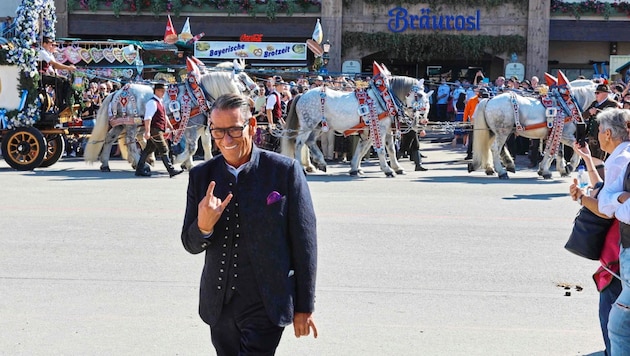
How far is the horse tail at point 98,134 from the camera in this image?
1884cm

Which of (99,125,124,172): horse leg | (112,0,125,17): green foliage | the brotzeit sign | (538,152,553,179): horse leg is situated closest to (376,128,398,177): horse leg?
(538,152,553,179): horse leg

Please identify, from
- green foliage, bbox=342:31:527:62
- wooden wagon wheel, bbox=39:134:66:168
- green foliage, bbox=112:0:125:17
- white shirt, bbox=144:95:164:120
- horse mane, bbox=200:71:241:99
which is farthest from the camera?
green foliage, bbox=112:0:125:17

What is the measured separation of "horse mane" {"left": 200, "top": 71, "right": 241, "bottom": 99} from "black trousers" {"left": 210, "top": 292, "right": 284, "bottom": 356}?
14.3 metres

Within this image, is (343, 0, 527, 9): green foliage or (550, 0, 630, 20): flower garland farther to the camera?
(550, 0, 630, 20): flower garland

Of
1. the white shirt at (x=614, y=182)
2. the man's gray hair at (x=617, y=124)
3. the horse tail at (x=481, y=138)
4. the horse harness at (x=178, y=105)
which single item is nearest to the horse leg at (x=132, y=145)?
the horse harness at (x=178, y=105)

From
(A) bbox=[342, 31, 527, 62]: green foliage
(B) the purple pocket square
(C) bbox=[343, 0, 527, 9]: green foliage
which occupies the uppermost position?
(C) bbox=[343, 0, 527, 9]: green foliage

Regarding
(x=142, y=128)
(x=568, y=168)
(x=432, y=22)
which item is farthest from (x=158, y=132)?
(x=432, y=22)

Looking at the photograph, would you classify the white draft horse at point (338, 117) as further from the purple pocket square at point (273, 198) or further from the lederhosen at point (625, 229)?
the purple pocket square at point (273, 198)

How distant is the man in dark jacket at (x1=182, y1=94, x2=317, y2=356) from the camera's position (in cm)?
436

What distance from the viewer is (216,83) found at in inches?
731

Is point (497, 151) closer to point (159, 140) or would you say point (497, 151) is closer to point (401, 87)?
point (401, 87)

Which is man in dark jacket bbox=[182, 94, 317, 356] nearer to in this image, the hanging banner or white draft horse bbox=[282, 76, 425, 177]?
white draft horse bbox=[282, 76, 425, 177]

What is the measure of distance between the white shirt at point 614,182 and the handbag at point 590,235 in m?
0.26

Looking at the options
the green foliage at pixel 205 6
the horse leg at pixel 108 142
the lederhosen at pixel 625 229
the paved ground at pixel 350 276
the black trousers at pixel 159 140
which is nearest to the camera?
the lederhosen at pixel 625 229
